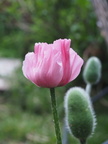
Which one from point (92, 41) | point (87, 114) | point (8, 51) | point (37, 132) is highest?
point (8, 51)

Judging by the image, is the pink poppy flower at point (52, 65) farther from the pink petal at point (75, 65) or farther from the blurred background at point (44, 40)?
the blurred background at point (44, 40)

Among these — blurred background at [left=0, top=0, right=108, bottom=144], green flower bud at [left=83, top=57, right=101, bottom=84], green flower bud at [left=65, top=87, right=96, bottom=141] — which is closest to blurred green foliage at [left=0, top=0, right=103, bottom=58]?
blurred background at [left=0, top=0, right=108, bottom=144]

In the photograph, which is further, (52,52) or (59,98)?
(59,98)

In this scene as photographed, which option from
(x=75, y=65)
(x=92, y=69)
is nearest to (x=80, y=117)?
(x=75, y=65)

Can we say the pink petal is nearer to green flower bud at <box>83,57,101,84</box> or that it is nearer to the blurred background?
green flower bud at <box>83,57,101,84</box>

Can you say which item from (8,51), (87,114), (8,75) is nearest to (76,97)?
(87,114)

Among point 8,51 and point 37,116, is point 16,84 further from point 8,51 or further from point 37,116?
point 8,51
